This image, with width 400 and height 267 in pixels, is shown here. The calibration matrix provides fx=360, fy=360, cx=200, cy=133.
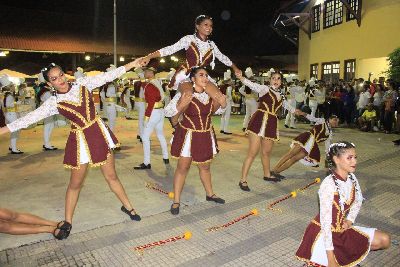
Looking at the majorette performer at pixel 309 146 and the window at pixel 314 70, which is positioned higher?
the window at pixel 314 70

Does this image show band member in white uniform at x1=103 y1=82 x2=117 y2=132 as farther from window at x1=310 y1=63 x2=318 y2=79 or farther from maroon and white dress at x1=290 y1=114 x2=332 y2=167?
window at x1=310 y1=63 x2=318 y2=79

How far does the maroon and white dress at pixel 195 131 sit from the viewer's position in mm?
4855

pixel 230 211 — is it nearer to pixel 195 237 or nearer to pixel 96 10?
pixel 195 237

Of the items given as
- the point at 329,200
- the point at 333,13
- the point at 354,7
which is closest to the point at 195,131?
the point at 329,200

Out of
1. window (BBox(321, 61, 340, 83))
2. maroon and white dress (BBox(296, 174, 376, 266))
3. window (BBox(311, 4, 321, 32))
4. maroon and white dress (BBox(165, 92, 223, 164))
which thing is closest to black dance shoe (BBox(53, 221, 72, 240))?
maroon and white dress (BBox(165, 92, 223, 164))

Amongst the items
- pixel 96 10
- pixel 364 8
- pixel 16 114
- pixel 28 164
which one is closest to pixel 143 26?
pixel 96 10

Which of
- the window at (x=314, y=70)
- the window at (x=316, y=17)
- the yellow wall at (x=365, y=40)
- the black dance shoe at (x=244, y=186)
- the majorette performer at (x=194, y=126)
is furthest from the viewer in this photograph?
the window at (x=314, y=70)

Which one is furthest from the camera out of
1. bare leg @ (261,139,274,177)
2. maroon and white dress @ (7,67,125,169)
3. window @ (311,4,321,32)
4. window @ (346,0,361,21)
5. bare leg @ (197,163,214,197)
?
window @ (311,4,321,32)

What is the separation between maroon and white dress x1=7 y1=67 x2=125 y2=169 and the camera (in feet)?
13.3

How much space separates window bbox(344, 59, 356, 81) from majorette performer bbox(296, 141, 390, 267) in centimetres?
1758

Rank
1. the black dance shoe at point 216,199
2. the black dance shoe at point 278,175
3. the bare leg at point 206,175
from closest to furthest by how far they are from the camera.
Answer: the bare leg at point 206,175 → the black dance shoe at point 216,199 → the black dance shoe at point 278,175

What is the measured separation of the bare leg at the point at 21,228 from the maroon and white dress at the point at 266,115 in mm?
3490

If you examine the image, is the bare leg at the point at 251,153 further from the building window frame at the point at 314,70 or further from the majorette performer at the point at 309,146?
the building window frame at the point at 314,70

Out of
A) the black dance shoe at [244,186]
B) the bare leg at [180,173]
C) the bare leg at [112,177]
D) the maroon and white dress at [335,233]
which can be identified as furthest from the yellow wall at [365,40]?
the bare leg at [112,177]
